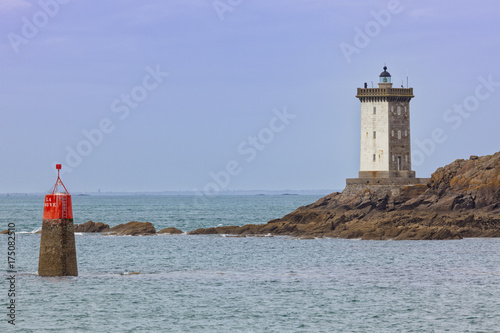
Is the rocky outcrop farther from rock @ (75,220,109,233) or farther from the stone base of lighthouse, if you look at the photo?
the stone base of lighthouse

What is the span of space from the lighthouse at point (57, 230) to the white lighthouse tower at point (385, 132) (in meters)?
45.8

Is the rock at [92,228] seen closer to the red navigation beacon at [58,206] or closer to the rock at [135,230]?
the rock at [135,230]

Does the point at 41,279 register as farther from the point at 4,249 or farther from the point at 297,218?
the point at 297,218

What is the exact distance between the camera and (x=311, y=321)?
94.0ft

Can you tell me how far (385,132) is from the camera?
248 feet

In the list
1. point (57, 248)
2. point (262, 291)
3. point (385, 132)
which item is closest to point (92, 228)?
point (385, 132)

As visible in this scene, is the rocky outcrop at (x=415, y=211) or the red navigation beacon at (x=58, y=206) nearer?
the red navigation beacon at (x=58, y=206)

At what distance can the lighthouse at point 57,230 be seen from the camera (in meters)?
31.8

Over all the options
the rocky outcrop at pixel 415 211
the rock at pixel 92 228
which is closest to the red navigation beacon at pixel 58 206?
the rocky outcrop at pixel 415 211

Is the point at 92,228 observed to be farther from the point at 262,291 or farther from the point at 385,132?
the point at 262,291

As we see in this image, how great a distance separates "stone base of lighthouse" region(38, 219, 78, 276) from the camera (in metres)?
31.7

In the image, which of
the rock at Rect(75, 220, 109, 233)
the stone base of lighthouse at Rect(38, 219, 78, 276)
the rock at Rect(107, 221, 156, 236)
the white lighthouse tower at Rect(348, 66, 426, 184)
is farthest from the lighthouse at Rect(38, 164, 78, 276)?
the white lighthouse tower at Rect(348, 66, 426, 184)

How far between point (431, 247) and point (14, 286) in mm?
29776

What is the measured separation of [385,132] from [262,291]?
43.4 meters
